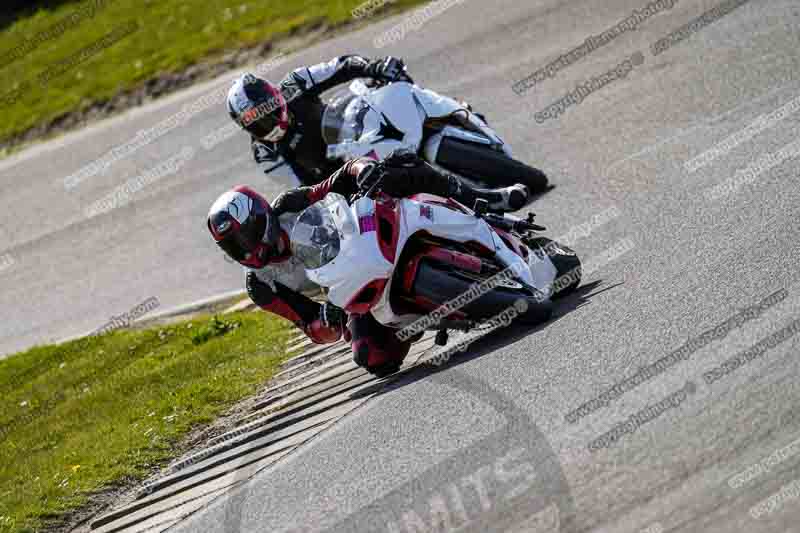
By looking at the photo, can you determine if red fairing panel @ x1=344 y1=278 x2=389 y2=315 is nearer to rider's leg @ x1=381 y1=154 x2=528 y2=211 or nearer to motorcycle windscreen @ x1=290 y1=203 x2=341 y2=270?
motorcycle windscreen @ x1=290 y1=203 x2=341 y2=270

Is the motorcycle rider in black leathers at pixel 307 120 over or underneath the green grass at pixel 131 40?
over

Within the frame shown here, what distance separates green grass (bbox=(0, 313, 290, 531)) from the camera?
9.33 metres

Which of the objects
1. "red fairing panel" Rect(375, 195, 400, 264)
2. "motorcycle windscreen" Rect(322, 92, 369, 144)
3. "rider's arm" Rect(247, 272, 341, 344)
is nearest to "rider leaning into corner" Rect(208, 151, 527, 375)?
"rider's arm" Rect(247, 272, 341, 344)

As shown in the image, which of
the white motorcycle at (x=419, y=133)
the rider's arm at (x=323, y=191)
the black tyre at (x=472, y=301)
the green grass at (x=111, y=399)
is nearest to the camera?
the black tyre at (x=472, y=301)

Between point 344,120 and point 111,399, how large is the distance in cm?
338

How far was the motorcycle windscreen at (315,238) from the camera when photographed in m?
7.84

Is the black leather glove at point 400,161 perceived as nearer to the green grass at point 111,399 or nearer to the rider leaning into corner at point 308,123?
the green grass at point 111,399

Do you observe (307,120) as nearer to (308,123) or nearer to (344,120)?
(308,123)

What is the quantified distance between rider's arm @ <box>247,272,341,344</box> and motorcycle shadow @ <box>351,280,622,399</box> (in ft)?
1.78

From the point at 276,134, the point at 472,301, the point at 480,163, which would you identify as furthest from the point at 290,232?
the point at 480,163

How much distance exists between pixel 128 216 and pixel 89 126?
4013 millimetres

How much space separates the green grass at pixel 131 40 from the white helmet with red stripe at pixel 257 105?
705cm

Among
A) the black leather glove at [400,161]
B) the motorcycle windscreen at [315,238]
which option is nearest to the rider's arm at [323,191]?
the black leather glove at [400,161]

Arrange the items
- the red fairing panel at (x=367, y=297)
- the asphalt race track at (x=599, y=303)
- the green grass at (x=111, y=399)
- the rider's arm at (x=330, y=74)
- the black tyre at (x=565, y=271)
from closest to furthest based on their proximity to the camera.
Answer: the asphalt race track at (x=599, y=303) → the red fairing panel at (x=367, y=297) → the black tyre at (x=565, y=271) → the green grass at (x=111, y=399) → the rider's arm at (x=330, y=74)
